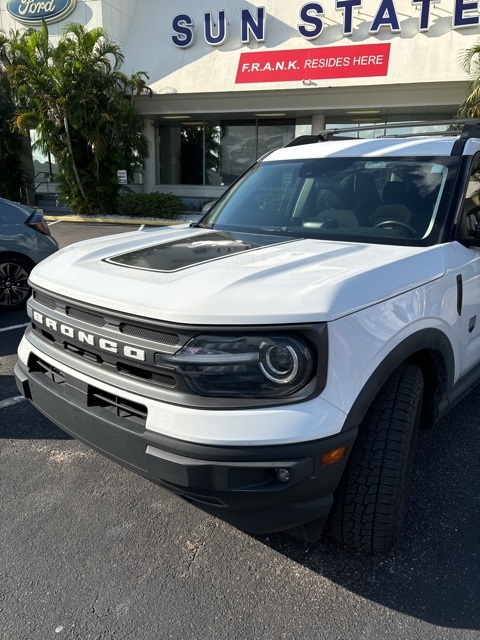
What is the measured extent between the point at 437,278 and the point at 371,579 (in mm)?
1425

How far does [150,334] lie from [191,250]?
31.3 inches

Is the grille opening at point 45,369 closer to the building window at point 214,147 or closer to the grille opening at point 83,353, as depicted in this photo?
the grille opening at point 83,353

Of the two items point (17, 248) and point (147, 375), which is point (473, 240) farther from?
point (17, 248)

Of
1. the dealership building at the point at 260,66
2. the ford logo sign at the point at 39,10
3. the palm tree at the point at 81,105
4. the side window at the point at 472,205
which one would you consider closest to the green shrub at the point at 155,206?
the palm tree at the point at 81,105

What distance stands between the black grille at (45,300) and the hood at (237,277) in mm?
70

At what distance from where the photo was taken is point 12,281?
6160mm

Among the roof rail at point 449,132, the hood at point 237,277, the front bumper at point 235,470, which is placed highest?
the roof rail at point 449,132

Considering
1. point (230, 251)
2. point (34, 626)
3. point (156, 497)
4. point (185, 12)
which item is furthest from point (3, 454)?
point (185, 12)

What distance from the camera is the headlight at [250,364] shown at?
1.77 m

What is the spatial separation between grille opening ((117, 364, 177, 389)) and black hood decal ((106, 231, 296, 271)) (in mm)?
488

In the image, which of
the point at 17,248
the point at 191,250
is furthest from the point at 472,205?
the point at 17,248

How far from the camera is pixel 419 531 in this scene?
2.42 m

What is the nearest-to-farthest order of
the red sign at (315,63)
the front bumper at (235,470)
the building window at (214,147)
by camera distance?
the front bumper at (235,470) → the red sign at (315,63) → the building window at (214,147)

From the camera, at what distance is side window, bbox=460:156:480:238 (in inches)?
109
